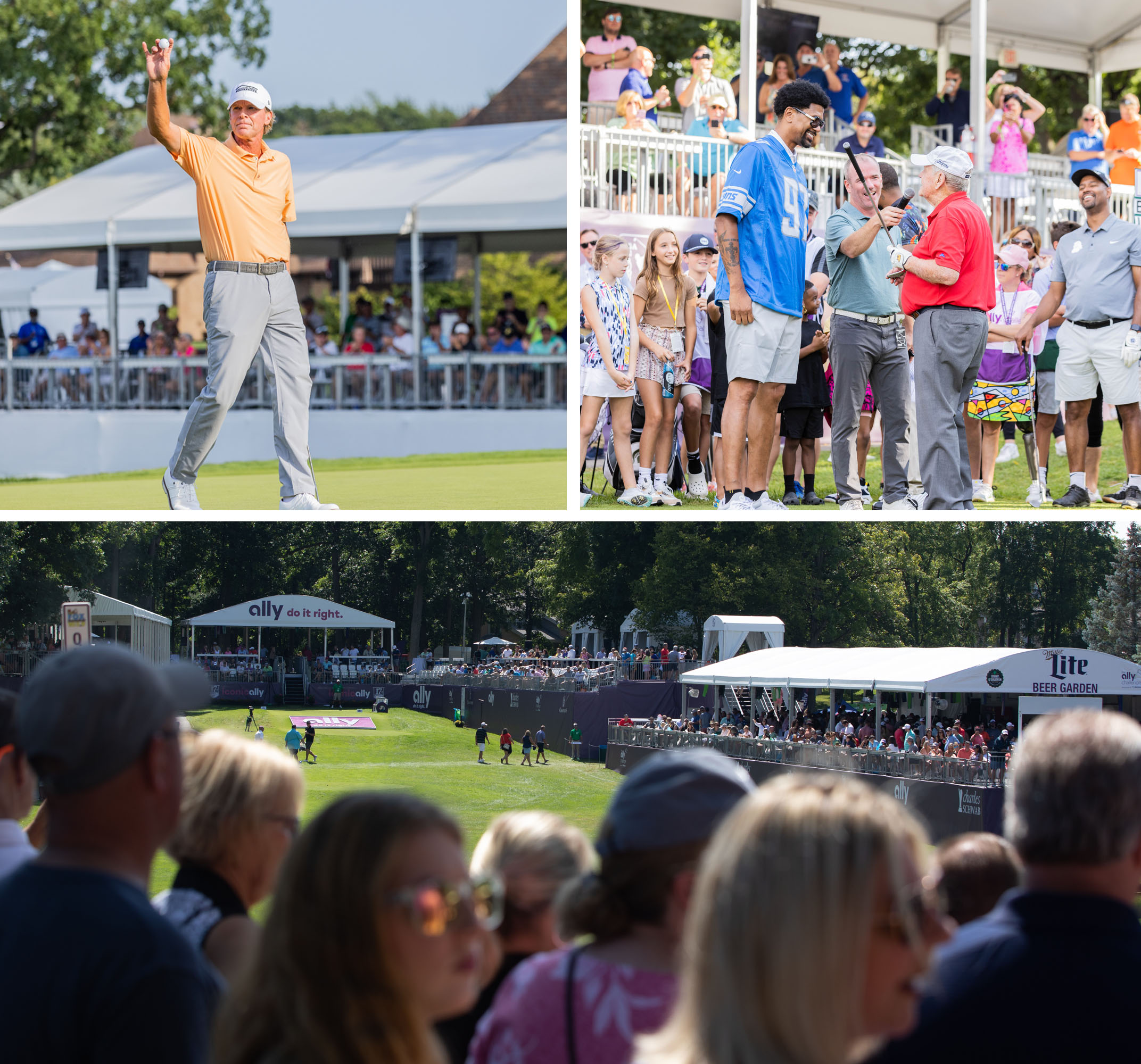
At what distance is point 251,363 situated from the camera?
25.0ft

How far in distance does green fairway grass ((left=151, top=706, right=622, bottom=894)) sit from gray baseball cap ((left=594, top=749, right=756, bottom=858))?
45.6 ft

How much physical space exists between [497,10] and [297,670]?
11.2 m

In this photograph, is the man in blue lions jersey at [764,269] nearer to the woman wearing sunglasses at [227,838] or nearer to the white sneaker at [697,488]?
the white sneaker at [697,488]

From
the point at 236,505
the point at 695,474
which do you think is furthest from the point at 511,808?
the point at 695,474

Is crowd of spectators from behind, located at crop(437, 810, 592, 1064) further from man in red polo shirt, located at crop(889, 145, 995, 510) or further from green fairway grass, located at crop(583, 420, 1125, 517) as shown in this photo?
green fairway grass, located at crop(583, 420, 1125, 517)

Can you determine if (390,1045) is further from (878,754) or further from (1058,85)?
(1058,85)

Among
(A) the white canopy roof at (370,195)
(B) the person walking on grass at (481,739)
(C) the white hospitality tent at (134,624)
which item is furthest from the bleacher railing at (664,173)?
(C) the white hospitality tent at (134,624)

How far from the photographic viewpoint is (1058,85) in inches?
1032

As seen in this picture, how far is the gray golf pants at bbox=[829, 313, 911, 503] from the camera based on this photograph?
24.3 feet

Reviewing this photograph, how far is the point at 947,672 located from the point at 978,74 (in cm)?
768

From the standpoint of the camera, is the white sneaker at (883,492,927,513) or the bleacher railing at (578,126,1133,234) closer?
the white sneaker at (883,492,927,513)

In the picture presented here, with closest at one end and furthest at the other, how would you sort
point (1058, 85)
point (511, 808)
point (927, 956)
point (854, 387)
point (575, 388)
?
point (927, 956), point (854, 387), point (575, 388), point (511, 808), point (1058, 85)

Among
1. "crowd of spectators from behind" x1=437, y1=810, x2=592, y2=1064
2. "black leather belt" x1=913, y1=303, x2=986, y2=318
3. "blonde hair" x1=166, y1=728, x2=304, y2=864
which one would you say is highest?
"black leather belt" x1=913, y1=303, x2=986, y2=318

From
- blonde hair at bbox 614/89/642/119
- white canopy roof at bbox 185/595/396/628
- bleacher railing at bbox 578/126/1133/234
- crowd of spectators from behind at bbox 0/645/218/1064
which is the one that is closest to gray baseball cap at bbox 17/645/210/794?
crowd of spectators from behind at bbox 0/645/218/1064
